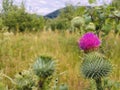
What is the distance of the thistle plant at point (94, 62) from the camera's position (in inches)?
73.0

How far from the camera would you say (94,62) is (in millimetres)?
1858

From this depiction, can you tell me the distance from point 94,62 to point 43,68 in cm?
30

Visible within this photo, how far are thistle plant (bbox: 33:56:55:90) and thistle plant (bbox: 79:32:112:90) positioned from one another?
237mm

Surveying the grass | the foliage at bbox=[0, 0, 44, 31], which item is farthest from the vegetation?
the foliage at bbox=[0, 0, 44, 31]

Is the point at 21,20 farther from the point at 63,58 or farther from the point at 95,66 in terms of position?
the point at 95,66

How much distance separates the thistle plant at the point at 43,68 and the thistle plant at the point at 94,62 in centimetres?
24

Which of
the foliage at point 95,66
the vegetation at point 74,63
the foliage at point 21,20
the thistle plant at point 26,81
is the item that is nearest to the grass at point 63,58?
the vegetation at point 74,63

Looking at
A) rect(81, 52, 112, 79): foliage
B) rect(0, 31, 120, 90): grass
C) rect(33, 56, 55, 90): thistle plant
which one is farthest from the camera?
rect(0, 31, 120, 90): grass

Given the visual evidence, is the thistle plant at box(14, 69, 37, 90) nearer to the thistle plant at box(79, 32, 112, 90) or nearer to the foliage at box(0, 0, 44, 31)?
the thistle plant at box(79, 32, 112, 90)

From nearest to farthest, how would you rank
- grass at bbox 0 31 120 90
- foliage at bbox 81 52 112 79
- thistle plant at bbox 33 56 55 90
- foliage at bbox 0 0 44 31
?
1. thistle plant at bbox 33 56 55 90
2. foliage at bbox 81 52 112 79
3. grass at bbox 0 31 120 90
4. foliage at bbox 0 0 44 31

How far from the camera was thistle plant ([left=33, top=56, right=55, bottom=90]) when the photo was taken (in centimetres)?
169

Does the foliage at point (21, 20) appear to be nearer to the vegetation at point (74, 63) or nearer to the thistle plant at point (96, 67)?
the vegetation at point (74, 63)

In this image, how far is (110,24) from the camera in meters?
3.19

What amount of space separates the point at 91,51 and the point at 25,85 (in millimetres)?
385
